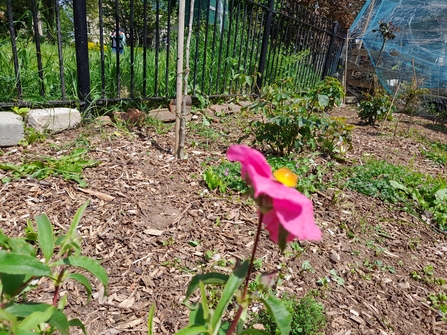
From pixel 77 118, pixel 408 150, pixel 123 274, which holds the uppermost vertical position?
pixel 77 118

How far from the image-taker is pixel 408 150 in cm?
489

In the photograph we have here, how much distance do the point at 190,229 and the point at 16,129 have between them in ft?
5.56

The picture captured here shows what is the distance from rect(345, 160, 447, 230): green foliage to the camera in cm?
300

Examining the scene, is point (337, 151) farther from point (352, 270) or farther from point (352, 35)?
point (352, 35)

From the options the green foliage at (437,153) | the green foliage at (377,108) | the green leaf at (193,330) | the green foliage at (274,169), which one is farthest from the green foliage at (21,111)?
the green foliage at (377,108)

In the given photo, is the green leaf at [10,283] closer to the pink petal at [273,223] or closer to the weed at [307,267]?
the pink petal at [273,223]

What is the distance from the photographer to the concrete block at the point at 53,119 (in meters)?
2.87

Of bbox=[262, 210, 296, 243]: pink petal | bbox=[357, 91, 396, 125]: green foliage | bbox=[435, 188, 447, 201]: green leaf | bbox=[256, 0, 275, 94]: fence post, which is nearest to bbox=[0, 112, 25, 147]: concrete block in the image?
bbox=[262, 210, 296, 243]: pink petal

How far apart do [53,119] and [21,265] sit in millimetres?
2658

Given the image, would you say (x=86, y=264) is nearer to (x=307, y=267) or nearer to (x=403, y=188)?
(x=307, y=267)

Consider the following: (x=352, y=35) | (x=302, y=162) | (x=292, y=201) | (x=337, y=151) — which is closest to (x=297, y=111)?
(x=302, y=162)

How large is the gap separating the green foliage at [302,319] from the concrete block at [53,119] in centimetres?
242

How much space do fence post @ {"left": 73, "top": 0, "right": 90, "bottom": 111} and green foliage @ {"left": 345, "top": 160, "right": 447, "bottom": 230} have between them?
2.70m

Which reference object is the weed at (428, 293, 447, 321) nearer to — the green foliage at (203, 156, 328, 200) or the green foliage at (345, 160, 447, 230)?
the green foliage at (345, 160, 447, 230)
